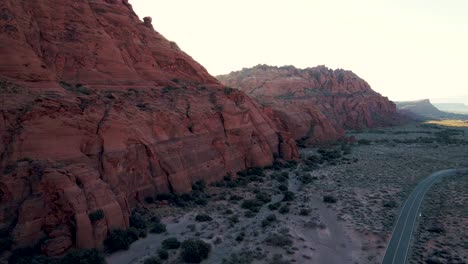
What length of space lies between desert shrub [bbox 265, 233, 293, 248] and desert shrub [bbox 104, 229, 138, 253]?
29.7 feet

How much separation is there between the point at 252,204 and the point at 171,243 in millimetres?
10122

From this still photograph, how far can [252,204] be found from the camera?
3028cm

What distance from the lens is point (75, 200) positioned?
2033 centimetres

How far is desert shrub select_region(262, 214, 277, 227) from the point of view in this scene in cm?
2600

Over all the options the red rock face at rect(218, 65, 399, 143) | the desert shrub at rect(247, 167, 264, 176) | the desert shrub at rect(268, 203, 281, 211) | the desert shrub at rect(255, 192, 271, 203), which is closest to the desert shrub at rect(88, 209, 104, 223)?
the desert shrub at rect(268, 203, 281, 211)

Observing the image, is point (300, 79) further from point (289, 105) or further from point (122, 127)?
point (122, 127)

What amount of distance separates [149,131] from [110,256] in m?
12.7

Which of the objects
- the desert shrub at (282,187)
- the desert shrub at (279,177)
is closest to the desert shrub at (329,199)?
the desert shrub at (282,187)

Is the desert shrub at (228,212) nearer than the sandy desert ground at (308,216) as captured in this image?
No

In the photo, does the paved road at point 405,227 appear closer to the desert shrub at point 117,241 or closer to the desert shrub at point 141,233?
the desert shrub at point 141,233

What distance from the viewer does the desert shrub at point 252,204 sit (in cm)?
2959

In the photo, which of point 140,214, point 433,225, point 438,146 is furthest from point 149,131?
point 438,146

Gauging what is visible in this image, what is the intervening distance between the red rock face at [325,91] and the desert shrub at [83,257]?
63306 millimetres

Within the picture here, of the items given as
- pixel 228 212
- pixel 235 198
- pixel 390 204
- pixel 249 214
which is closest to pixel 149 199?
pixel 228 212
